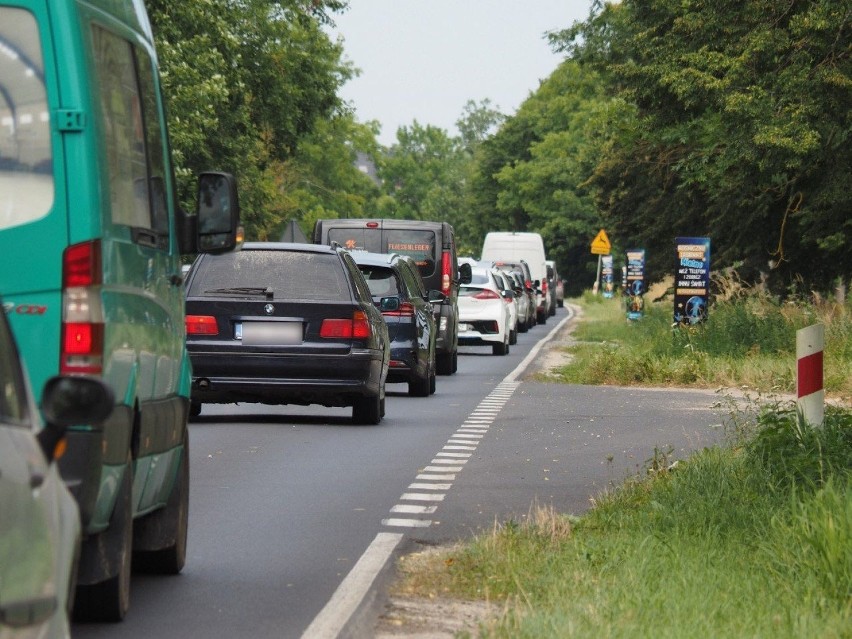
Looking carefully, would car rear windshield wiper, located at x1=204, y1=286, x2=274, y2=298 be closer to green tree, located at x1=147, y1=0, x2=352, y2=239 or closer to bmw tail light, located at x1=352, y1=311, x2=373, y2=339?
bmw tail light, located at x1=352, y1=311, x2=373, y2=339

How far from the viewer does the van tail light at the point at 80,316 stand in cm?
645

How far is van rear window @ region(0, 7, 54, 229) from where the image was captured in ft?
21.4

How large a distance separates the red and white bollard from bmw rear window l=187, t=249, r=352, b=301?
6.44 metres

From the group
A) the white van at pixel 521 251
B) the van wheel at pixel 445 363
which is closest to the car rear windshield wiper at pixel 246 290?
the van wheel at pixel 445 363

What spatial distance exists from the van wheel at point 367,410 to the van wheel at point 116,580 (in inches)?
402

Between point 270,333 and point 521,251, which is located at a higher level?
point 270,333

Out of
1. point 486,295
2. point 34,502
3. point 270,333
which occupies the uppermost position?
point 34,502

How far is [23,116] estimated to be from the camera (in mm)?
6570

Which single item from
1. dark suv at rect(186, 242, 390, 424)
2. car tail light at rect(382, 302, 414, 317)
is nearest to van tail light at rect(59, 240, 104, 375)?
dark suv at rect(186, 242, 390, 424)

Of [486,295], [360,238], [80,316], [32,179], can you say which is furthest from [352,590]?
[486,295]

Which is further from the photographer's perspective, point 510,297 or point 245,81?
point 245,81

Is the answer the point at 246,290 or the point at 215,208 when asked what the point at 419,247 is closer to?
the point at 246,290

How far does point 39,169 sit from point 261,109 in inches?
1971

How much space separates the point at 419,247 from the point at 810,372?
64.1ft
